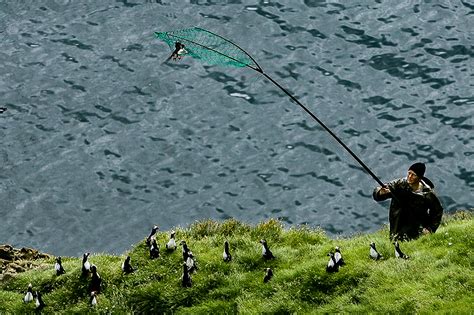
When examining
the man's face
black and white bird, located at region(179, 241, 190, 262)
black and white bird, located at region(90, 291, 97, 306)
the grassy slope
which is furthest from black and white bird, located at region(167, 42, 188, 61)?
the man's face

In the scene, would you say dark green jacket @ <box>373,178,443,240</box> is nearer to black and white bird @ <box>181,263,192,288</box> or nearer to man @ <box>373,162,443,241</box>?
man @ <box>373,162,443,241</box>

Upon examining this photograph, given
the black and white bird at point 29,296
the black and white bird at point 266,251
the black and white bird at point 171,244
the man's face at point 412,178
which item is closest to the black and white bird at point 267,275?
the black and white bird at point 266,251

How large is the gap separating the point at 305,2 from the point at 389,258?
3309 centimetres

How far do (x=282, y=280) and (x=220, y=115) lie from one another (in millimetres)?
24762

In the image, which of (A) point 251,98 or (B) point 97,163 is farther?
(A) point 251,98

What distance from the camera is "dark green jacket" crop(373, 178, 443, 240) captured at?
70.4ft

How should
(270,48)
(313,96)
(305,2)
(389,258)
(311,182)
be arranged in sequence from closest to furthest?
(389,258)
(311,182)
(313,96)
(270,48)
(305,2)

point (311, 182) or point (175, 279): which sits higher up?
point (175, 279)

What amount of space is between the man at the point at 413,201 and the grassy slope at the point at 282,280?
22.3 inches

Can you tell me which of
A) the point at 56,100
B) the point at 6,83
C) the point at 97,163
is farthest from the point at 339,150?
the point at 6,83

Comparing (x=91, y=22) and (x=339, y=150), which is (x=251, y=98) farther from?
(x=91, y=22)

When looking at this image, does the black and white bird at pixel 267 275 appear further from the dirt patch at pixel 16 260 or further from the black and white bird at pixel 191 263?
the dirt patch at pixel 16 260

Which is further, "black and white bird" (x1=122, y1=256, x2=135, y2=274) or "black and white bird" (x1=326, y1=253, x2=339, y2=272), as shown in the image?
"black and white bird" (x1=122, y1=256, x2=135, y2=274)

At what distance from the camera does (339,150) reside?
44.4 m
